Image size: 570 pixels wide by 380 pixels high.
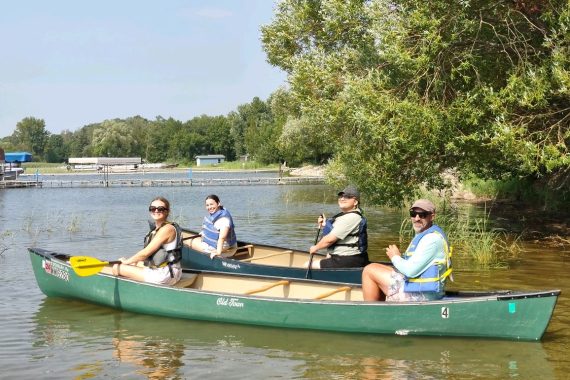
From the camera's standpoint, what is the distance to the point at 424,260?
27.5 ft

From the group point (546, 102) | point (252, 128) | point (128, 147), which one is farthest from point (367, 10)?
point (128, 147)

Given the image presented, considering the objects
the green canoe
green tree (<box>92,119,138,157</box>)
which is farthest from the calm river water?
green tree (<box>92,119,138,157</box>)

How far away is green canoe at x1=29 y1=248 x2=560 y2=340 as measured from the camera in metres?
8.68

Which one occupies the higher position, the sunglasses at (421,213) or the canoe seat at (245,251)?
the sunglasses at (421,213)

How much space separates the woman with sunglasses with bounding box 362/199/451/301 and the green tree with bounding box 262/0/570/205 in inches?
223

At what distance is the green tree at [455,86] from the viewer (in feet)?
46.0

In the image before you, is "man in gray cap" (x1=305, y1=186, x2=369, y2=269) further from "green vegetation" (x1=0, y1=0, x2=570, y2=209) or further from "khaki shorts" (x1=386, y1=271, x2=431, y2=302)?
"green vegetation" (x1=0, y1=0, x2=570, y2=209)

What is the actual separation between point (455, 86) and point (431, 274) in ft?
25.1

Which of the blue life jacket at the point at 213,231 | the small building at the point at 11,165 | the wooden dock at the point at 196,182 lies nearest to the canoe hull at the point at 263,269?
the blue life jacket at the point at 213,231

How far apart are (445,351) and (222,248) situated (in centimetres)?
595

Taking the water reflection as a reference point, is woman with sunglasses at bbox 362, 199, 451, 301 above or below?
above

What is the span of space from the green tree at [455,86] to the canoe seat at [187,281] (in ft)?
17.2

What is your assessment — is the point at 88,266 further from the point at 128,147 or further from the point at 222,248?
the point at 128,147

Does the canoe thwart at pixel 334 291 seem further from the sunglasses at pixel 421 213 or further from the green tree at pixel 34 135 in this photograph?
the green tree at pixel 34 135
